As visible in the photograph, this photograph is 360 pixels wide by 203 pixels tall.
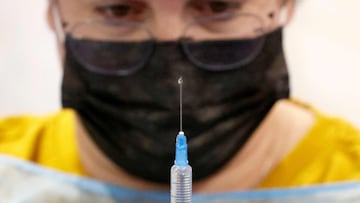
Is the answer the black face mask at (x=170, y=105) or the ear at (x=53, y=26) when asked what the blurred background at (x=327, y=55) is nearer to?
the black face mask at (x=170, y=105)

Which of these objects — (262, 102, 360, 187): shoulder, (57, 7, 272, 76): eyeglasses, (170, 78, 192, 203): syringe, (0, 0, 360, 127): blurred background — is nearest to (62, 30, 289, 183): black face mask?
(57, 7, 272, 76): eyeglasses

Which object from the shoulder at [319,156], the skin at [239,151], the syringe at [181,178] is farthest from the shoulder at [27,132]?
the syringe at [181,178]

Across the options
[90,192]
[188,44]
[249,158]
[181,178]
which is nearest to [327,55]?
[249,158]

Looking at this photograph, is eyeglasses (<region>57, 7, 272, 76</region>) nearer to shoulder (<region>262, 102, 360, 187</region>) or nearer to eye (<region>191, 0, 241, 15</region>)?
eye (<region>191, 0, 241, 15</region>)

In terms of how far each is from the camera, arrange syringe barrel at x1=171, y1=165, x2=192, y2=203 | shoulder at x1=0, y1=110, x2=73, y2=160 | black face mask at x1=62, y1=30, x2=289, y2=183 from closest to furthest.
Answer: syringe barrel at x1=171, y1=165, x2=192, y2=203, black face mask at x1=62, y1=30, x2=289, y2=183, shoulder at x1=0, y1=110, x2=73, y2=160

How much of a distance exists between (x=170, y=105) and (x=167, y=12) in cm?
15

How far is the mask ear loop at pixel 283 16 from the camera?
1105 millimetres

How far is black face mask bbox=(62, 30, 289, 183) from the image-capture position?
95 centimetres

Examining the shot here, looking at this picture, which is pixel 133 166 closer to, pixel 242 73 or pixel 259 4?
pixel 242 73

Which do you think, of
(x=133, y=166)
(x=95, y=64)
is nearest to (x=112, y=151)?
(x=133, y=166)

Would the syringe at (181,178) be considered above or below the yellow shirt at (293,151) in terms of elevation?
above

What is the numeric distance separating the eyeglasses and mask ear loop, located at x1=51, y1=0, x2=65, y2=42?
3.5 inches

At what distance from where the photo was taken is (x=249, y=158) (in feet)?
3.57

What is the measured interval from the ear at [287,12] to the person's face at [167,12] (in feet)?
0.06
